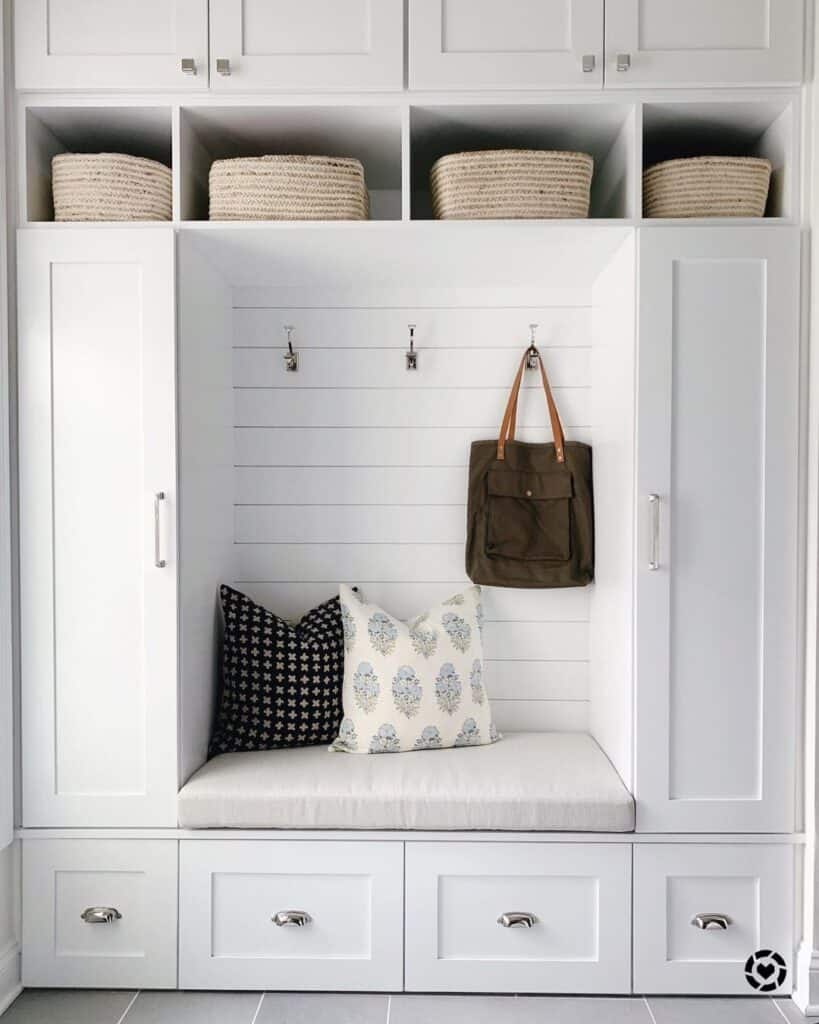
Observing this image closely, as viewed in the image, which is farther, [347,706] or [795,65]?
[347,706]

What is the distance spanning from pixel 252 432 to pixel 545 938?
5.29 ft

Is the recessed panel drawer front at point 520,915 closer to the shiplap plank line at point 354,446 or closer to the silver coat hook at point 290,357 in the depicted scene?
the shiplap plank line at point 354,446

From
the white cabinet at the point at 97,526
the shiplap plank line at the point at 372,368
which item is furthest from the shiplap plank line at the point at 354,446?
the white cabinet at the point at 97,526

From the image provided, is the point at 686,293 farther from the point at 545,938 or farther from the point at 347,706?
the point at 545,938

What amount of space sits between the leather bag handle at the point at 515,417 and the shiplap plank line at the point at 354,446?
3.4 inches

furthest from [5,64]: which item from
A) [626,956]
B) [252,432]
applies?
[626,956]

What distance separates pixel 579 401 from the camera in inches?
102

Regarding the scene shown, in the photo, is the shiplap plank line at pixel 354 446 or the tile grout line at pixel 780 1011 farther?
the shiplap plank line at pixel 354 446

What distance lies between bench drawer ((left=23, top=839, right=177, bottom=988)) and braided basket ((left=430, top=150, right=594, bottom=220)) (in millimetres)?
1733

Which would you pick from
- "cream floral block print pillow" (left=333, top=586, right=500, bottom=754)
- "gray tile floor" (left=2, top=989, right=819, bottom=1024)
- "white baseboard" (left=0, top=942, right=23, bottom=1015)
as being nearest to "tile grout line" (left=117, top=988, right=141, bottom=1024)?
"gray tile floor" (left=2, top=989, right=819, bottom=1024)

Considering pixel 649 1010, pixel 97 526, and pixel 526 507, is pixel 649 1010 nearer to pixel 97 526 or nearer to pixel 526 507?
pixel 526 507

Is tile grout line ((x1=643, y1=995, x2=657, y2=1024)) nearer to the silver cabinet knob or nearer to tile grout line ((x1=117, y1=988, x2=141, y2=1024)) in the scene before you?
the silver cabinet knob

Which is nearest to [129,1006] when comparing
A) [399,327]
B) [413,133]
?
[399,327]

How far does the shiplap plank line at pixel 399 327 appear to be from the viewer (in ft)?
8.46
